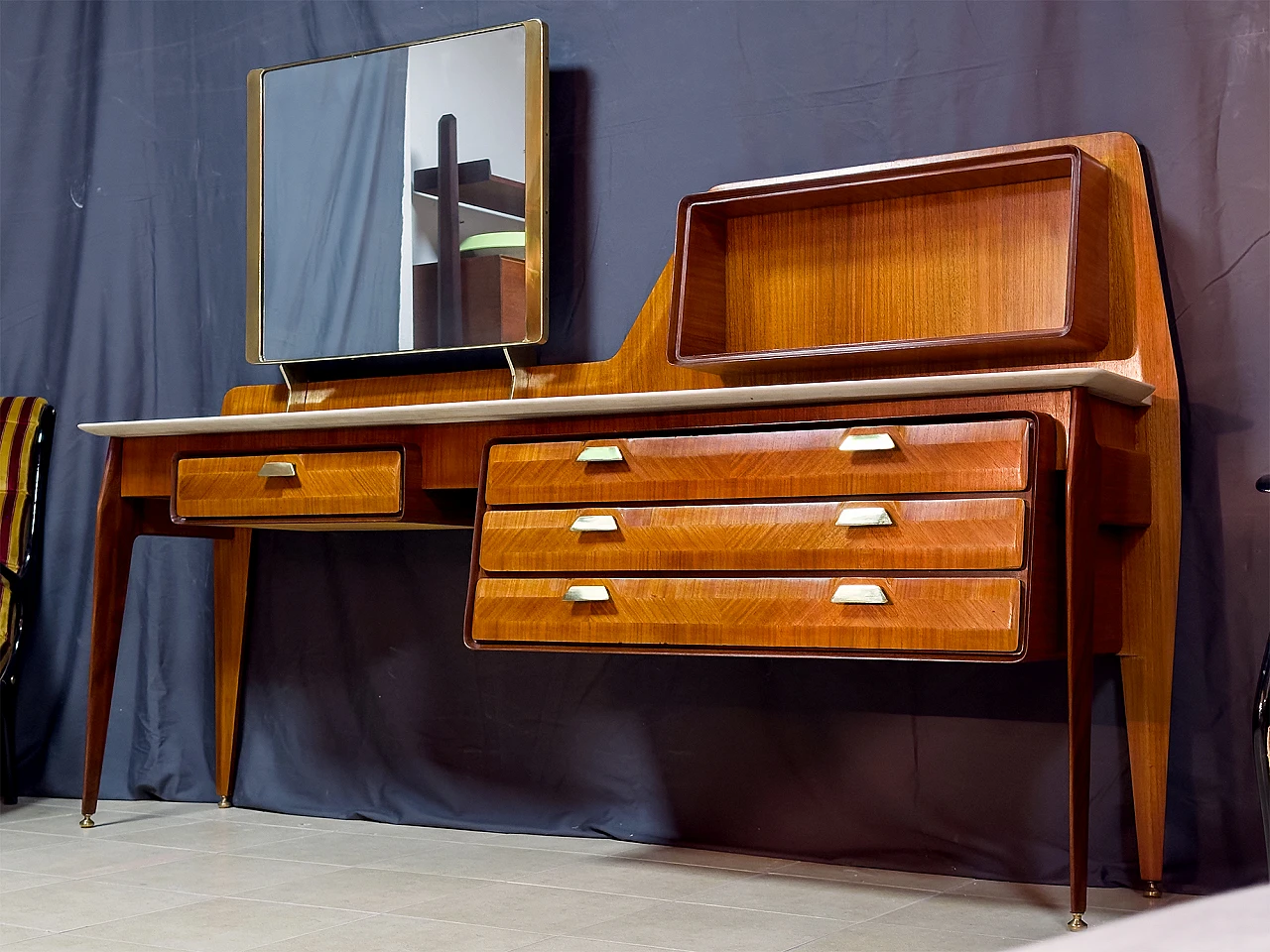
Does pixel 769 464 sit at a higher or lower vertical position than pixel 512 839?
higher

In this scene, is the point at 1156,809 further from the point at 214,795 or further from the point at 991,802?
the point at 214,795

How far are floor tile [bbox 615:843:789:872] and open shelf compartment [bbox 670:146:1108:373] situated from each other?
2.96ft

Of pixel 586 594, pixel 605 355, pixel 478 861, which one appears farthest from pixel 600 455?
pixel 478 861

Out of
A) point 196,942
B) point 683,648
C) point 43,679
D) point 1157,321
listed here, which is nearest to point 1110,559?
point 1157,321

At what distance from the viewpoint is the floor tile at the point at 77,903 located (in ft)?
7.00

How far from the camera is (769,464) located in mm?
2160

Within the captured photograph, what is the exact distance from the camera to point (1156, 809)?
7.51 ft

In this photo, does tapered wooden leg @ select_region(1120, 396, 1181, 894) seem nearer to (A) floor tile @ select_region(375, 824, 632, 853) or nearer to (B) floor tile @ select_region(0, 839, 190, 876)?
(A) floor tile @ select_region(375, 824, 632, 853)

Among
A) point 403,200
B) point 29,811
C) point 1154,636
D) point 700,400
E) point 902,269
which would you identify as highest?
point 403,200

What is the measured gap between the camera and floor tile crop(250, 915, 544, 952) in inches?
77.4

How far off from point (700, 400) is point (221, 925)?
1068mm

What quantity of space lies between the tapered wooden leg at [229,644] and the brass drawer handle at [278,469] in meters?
0.67

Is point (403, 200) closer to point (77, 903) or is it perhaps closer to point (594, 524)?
point (594, 524)

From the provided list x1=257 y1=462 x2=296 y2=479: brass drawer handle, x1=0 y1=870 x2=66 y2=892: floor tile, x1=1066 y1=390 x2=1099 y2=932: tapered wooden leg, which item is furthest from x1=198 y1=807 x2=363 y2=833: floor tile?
x1=1066 y1=390 x2=1099 y2=932: tapered wooden leg
